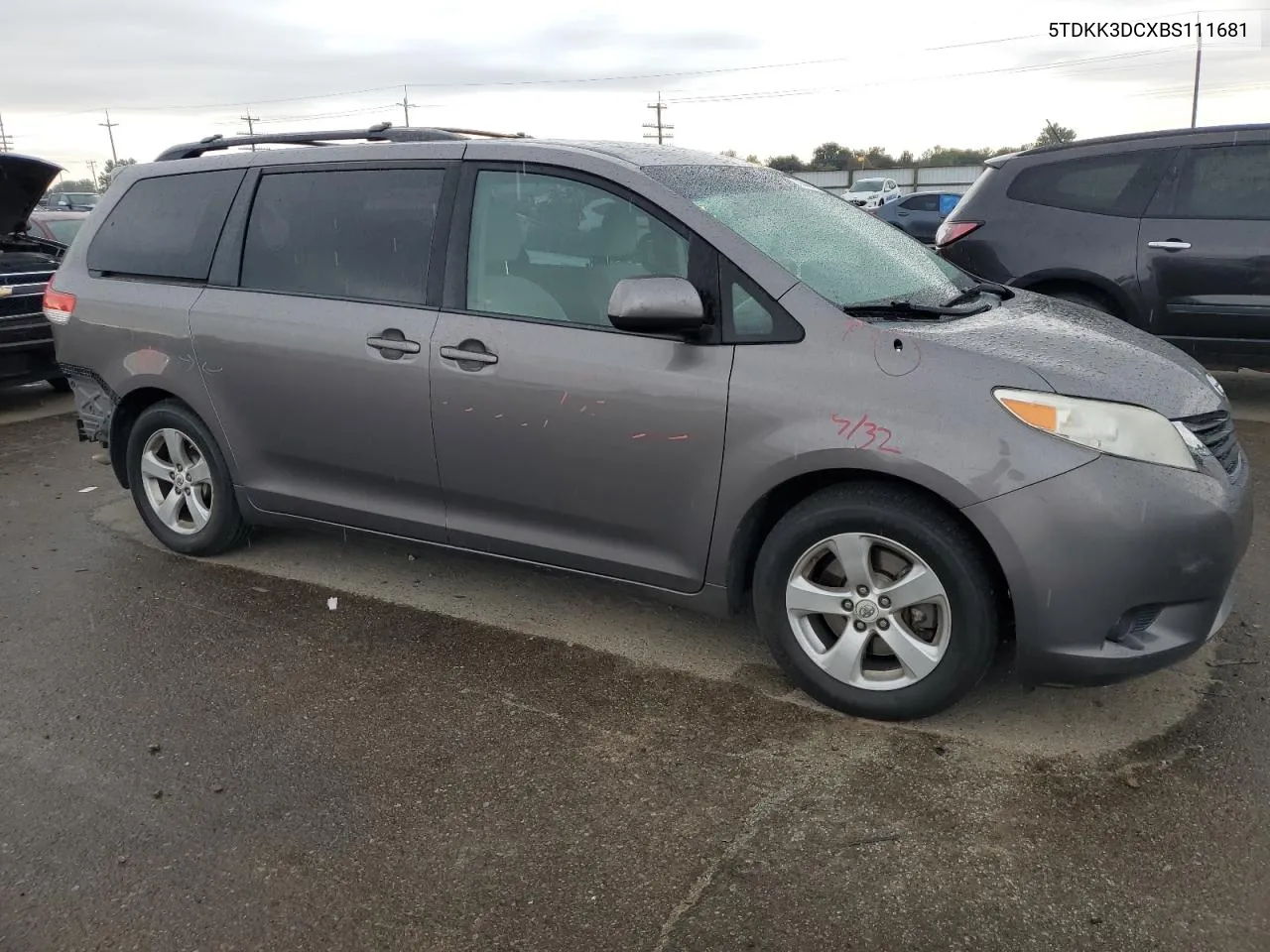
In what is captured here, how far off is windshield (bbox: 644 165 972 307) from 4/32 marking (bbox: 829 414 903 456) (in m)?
0.44

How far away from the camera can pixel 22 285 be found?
25.9 feet

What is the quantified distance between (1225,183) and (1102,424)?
4763 mm

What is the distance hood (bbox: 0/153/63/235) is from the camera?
7477 mm

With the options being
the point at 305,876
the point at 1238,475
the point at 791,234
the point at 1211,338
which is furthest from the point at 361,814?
the point at 1211,338

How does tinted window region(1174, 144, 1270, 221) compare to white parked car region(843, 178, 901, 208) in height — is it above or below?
above

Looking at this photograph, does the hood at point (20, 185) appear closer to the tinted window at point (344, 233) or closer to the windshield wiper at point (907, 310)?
the tinted window at point (344, 233)

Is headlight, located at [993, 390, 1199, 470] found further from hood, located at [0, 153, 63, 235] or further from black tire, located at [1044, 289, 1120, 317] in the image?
hood, located at [0, 153, 63, 235]

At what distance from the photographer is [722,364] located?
10.5 ft

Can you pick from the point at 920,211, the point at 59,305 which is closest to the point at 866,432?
the point at 59,305

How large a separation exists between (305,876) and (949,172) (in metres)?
51.1

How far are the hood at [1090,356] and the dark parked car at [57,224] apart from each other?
970cm

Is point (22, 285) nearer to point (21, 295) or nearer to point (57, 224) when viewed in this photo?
point (21, 295)

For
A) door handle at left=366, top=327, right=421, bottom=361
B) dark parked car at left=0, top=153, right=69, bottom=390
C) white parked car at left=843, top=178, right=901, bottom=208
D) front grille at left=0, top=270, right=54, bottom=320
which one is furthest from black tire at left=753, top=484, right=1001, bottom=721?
white parked car at left=843, top=178, right=901, bottom=208

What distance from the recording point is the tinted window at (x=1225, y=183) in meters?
6.41
